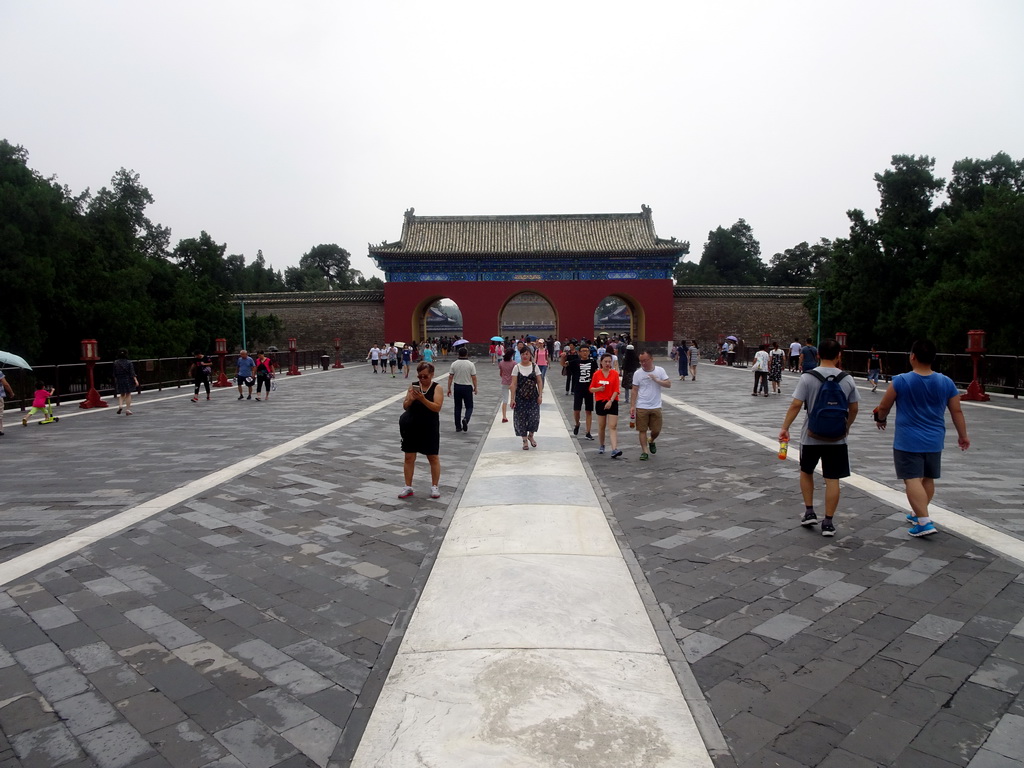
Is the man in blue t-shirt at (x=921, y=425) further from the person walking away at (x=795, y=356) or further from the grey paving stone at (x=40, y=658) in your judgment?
the person walking away at (x=795, y=356)

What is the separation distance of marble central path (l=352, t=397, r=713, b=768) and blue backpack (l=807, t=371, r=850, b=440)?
1648 mm

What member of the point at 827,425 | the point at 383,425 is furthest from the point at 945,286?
the point at 827,425

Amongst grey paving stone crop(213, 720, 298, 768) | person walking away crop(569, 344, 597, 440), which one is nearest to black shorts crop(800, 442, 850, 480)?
grey paving stone crop(213, 720, 298, 768)

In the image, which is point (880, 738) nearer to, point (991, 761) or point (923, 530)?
point (991, 761)

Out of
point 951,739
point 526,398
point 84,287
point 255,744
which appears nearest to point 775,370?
point 526,398

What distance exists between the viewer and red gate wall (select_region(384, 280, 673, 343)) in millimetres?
37656

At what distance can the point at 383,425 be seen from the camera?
35.7 feet

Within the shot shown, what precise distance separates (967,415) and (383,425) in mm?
9581

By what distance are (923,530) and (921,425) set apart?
0.72 m

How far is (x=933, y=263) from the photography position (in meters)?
23.5

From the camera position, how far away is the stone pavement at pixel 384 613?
2557mm

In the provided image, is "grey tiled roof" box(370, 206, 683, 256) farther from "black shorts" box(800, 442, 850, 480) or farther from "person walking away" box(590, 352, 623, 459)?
"black shorts" box(800, 442, 850, 480)

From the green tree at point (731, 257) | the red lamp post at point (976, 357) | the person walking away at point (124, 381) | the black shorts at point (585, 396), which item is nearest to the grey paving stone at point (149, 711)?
the black shorts at point (585, 396)

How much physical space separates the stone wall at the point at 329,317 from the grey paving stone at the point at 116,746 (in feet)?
124
